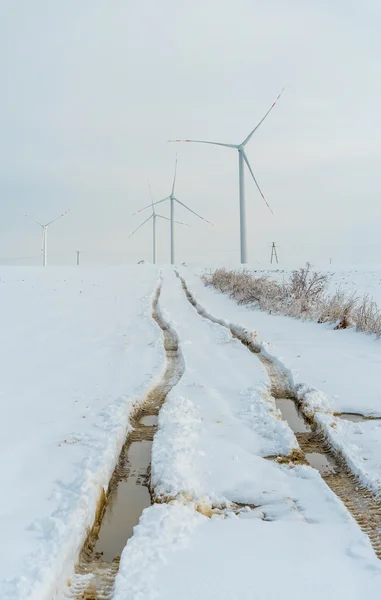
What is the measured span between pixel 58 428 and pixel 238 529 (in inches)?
75.5

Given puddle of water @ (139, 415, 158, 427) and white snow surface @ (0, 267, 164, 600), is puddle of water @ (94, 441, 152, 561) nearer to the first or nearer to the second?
white snow surface @ (0, 267, 164, 600)

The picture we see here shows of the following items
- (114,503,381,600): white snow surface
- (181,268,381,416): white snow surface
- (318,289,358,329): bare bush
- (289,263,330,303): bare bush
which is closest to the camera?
(114,503,381,600): white snow surface

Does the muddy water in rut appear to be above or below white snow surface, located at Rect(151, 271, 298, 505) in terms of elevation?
below

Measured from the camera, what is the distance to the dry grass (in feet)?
28.7

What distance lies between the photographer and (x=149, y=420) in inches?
164

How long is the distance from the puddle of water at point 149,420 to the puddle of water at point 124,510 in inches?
26.0

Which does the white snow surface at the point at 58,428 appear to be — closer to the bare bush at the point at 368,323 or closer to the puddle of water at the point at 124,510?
the puddle of water at the point at 124,510

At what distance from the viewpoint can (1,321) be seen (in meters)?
10.4

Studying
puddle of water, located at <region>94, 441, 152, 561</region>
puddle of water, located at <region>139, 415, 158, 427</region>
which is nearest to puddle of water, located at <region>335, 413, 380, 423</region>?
puddle of water, located at <region>139, 415, 158, 427</region>

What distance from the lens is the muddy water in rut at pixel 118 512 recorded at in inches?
79.1

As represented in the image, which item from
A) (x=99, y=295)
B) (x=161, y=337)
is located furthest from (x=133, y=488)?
(x=99, y=295)

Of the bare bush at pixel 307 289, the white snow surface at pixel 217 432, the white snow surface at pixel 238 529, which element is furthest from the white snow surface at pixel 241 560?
the bare bush at pixel 307 289

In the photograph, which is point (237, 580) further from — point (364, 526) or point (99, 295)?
point (99, 295)

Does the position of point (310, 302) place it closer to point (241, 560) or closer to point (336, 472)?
point (336, 472)
